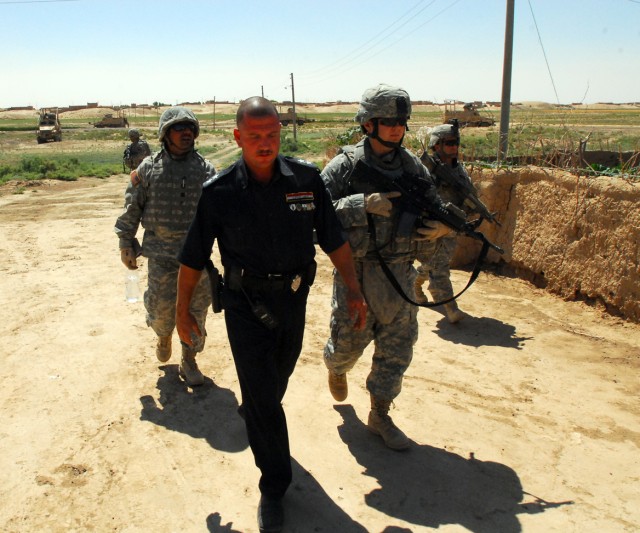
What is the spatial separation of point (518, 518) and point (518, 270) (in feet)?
14.4

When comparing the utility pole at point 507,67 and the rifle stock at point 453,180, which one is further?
the utility pole at point 507,67

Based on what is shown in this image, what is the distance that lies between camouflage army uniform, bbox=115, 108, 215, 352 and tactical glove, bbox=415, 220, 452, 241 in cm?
153

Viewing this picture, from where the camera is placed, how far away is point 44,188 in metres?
15.5

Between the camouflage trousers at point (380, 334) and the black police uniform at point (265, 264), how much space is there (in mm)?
641

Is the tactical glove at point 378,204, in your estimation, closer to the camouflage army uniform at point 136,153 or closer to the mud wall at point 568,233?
the mud wall at point 568,233

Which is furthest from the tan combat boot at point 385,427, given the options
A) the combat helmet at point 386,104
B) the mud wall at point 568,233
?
the mud wall at point 568,233

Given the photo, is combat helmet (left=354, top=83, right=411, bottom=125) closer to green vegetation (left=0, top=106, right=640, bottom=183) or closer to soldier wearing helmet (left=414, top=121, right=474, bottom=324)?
soldier wearing helmet (left=414, top=121, right=474, bottom=324)

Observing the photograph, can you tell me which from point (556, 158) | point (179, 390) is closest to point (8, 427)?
point (179, 390)

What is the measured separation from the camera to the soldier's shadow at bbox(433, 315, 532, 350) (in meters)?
5.14

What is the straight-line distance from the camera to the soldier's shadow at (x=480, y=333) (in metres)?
5.14

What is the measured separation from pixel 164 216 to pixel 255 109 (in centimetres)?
Answer: 169

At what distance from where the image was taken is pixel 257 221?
2.61 m

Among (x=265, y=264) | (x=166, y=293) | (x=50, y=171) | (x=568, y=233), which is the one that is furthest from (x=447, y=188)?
→ (x=50, y=171)

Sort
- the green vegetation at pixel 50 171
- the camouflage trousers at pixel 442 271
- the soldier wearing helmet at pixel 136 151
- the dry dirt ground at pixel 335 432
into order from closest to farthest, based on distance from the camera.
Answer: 1. the dry dirt ground at pixel 335 432
2. the camouflage trousers at pixel 442 271
3. the soldier wearing helmet at pixel 136 151
4. the green vegetation at pixel 50 171
